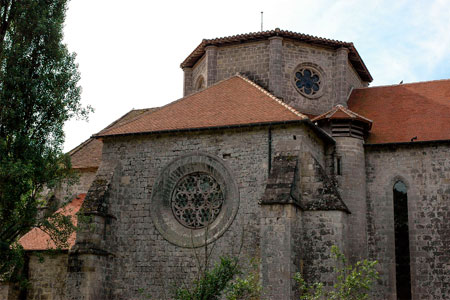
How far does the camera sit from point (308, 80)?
2214 cm

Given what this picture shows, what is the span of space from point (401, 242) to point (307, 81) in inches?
270

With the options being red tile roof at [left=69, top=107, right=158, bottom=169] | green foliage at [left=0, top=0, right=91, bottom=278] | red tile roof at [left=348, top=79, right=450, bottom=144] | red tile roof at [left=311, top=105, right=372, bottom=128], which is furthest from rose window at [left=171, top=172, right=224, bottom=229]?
red tile roof at [left=348, top=79, right=450, bottom=144]

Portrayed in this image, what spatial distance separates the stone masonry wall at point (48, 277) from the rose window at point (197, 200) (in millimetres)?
3852

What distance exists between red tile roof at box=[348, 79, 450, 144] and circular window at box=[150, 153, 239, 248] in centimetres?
559

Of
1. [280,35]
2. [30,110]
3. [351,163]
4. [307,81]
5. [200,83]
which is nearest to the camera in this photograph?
[30,110]

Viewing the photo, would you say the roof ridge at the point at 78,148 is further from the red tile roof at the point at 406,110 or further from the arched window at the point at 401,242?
the arched window at the point at 401,242

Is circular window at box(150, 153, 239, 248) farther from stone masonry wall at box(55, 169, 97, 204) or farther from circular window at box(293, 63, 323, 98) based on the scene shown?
circular window at box(293, 63, 323, 98)

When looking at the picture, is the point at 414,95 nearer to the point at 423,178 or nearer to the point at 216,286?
the point at 423,178

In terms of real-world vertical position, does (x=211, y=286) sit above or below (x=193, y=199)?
below

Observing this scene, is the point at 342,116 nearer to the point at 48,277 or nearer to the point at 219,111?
the point at 219,111

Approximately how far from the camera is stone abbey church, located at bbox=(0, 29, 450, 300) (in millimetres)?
16234

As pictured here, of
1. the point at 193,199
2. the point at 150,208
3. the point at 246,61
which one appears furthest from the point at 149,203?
the point at 246,61

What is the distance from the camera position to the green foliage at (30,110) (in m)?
14.9

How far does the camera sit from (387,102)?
21.8m
